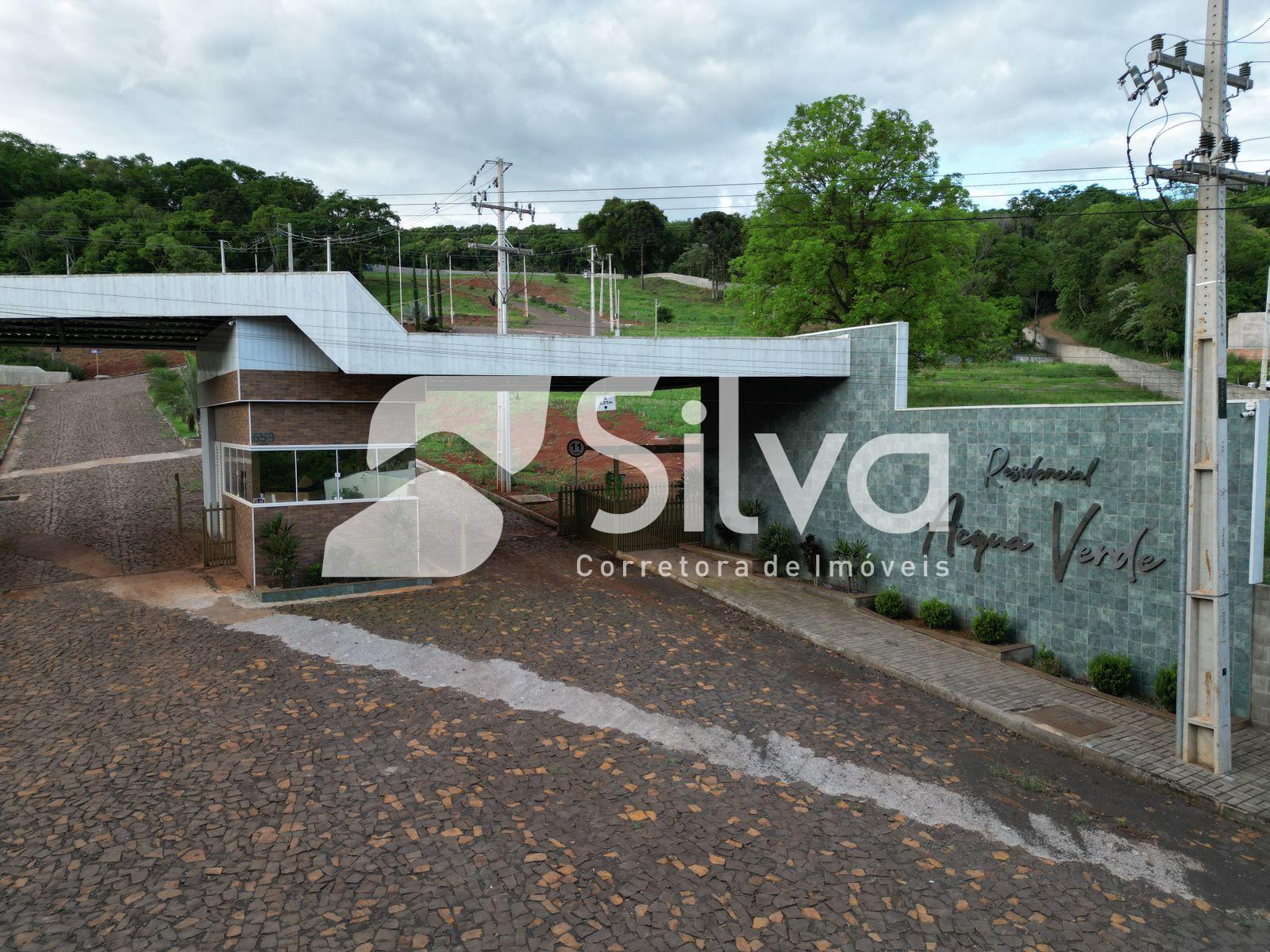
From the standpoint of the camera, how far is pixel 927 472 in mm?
12805

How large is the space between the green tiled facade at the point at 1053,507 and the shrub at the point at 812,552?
27 cm

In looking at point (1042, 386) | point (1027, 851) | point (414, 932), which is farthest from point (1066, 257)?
point (414, 932)

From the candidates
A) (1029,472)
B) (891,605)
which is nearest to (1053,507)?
(1029,472)

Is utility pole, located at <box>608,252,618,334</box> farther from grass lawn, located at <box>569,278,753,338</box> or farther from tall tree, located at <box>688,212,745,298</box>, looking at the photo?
tall tree, located at <box>688,212,745,298</box>

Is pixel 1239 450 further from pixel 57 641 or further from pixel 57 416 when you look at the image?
pixel 57 416

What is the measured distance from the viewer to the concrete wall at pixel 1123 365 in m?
40.1

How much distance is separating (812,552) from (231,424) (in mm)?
12200

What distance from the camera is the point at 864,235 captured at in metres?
23.2

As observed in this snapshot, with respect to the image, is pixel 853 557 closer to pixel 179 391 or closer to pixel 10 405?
pixel 179 391

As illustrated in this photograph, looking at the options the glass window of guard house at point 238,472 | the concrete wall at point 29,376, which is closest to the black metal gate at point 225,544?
the glass window of guard house at point 238,472

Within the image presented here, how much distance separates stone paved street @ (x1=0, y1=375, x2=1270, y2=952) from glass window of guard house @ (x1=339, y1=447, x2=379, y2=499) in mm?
3682

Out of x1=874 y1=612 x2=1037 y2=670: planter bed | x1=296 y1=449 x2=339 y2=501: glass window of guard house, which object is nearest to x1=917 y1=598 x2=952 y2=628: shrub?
x1=874 y1=612 x2=1037 y2=670: planter bed

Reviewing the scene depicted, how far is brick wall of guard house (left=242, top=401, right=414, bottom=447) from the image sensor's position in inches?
527

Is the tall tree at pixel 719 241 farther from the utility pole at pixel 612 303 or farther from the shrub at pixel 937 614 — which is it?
the shrub at pixel 937 614
